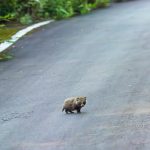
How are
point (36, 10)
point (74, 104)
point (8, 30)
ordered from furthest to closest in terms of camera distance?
point (36, 10) < point (8, 30) < point (74, 104)

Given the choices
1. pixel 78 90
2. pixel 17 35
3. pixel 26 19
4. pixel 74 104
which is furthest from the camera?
pixel 26 19

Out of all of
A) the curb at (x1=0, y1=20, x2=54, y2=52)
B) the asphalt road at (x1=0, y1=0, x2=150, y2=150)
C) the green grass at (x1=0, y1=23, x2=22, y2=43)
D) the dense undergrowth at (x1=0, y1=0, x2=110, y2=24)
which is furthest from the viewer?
the dense undergrowth at (x1=0, y1=0, x2=110, y2=24)

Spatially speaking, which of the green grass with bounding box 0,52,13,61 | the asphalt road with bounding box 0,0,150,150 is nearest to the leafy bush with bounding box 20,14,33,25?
the asphalt road with bounding box 0,0,150,150

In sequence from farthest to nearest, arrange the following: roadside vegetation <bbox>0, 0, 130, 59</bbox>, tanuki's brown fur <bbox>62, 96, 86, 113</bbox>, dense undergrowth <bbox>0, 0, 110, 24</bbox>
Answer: dense undergrowth <bbox>0, 0, 110, 24</bbox>
roadside vegetation <bbox>0, 0, 130, 59</bbox>
tanuki's brown fur <bbox>62, 96, 86, 113</bbox>

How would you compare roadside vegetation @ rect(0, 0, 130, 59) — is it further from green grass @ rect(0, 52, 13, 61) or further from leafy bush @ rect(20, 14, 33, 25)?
green grass @ rect(0, 52, 13, 61)

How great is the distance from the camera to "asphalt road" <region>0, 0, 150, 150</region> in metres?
7.70

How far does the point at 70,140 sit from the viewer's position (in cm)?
760

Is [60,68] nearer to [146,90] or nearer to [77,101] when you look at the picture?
[146,90]

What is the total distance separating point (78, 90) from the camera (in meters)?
10.7

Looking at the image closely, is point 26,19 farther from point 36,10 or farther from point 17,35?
point 17,35

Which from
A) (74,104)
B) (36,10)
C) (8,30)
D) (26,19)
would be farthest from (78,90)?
(36,10)

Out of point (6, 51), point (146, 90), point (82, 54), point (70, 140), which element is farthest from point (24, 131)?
point (6, 51)

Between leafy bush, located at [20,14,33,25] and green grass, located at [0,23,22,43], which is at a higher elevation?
green grass, located at [0,23,22,43]

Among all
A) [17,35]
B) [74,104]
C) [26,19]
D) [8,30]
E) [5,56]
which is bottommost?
[26,19]
